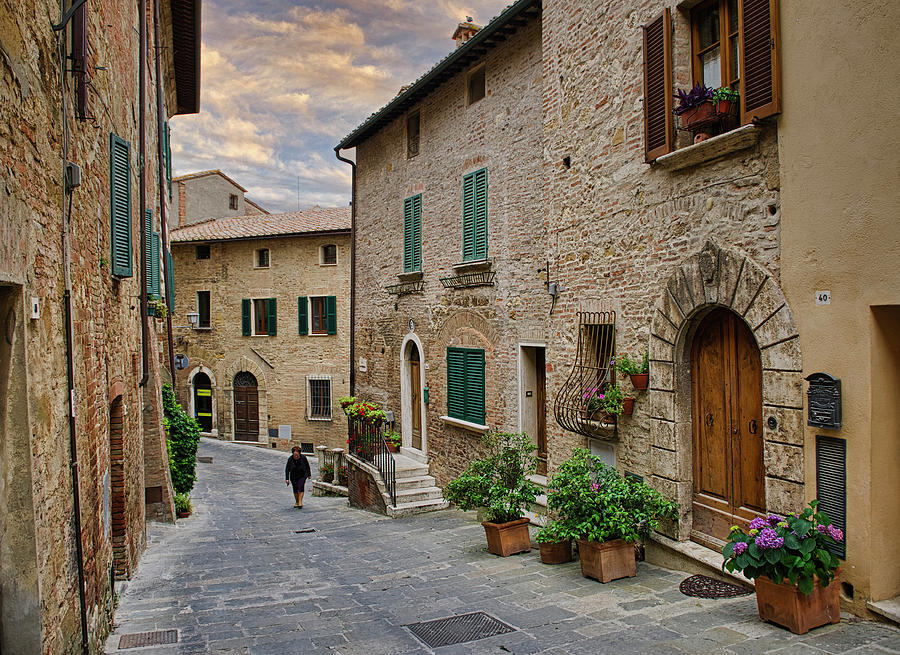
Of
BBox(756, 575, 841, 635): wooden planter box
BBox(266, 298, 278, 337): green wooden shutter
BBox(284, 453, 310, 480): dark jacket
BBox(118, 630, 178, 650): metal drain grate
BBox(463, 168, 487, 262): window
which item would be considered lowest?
BBox(284, 453, 310, 480): dark jacket

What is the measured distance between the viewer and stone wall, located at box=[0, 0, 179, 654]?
3.82 m

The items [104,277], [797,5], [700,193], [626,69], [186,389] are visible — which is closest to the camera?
[797,5]

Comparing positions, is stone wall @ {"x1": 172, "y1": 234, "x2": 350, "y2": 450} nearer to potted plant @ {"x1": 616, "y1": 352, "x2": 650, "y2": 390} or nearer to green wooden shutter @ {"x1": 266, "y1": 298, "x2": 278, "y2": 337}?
green wooden shutter @ {"x1": 266, "y1": 298, "x2": 278, "y2": 337}

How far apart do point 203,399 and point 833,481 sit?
26852 mm

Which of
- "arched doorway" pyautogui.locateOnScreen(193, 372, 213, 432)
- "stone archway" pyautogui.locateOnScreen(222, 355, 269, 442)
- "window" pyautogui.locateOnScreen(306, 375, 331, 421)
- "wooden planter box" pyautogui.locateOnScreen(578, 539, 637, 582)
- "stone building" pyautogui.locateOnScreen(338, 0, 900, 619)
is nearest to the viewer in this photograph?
"stone building" pyautogui.locateOnScreen(338, 0, 900, 619)

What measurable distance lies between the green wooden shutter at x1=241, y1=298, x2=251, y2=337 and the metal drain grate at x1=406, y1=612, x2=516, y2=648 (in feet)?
75.0

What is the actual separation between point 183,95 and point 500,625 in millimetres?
16482

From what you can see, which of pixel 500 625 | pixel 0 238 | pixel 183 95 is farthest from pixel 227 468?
pixel 0 238

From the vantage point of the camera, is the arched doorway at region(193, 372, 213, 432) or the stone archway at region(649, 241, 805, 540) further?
the arched doorway at region(193, 372, 213, 432)

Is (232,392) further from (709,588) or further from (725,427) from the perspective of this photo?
(709,588)

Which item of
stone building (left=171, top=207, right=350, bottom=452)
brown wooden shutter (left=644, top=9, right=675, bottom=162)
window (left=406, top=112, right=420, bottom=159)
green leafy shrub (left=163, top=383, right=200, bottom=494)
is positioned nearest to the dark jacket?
green leafy shrub (left=163, top=383, right=200, bottom=494)

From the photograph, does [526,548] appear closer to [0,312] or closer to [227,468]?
[0,312]

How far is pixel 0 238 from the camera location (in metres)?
3.50

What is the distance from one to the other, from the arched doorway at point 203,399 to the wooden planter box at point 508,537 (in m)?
22.5
